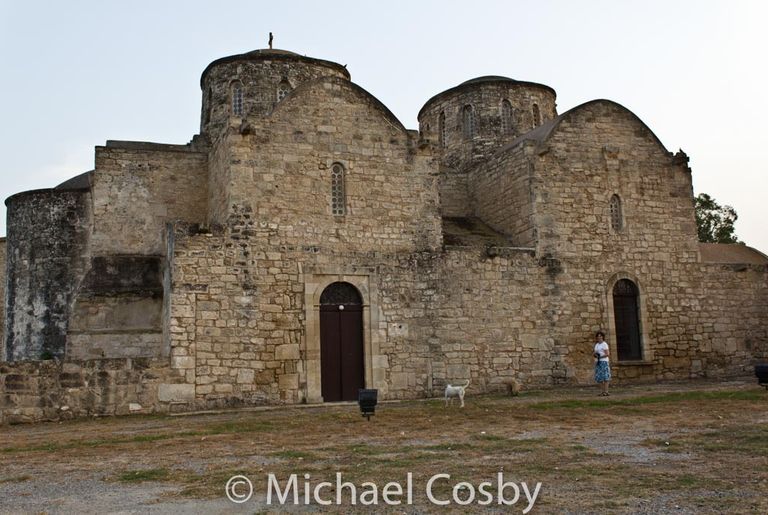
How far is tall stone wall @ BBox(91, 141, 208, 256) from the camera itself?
57.8 ft

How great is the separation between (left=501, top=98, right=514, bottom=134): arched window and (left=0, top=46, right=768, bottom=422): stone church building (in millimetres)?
3303

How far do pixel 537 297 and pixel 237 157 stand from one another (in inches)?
290

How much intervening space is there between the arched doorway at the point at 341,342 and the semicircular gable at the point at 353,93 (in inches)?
152

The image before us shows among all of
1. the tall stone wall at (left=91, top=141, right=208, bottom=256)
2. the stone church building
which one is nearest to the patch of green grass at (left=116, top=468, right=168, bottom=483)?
the stone church building

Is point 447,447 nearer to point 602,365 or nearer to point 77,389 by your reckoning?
point 77,389

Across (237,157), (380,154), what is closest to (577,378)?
(380,154)

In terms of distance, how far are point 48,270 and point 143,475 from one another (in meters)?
12.9

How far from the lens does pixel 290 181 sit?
16141 millimetres

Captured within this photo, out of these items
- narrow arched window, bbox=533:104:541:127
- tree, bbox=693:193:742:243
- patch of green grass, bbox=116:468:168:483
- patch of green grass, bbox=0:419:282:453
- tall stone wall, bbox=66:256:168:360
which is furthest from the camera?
tree, bbox=693:193:742:243

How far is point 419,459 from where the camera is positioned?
25.6 feet

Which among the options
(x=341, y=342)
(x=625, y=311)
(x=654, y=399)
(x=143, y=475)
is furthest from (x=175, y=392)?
(x=625, y=311)

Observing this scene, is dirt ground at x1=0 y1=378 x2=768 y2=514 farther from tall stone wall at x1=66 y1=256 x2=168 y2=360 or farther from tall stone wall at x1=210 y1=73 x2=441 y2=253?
tall stone wall at x1=210 y1=73 x2=441 y2=253

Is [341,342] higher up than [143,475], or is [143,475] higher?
[341,342]

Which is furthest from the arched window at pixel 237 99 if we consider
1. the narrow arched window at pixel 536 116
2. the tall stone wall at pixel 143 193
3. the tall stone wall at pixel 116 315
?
the narrow arched window at pixel 536 116
